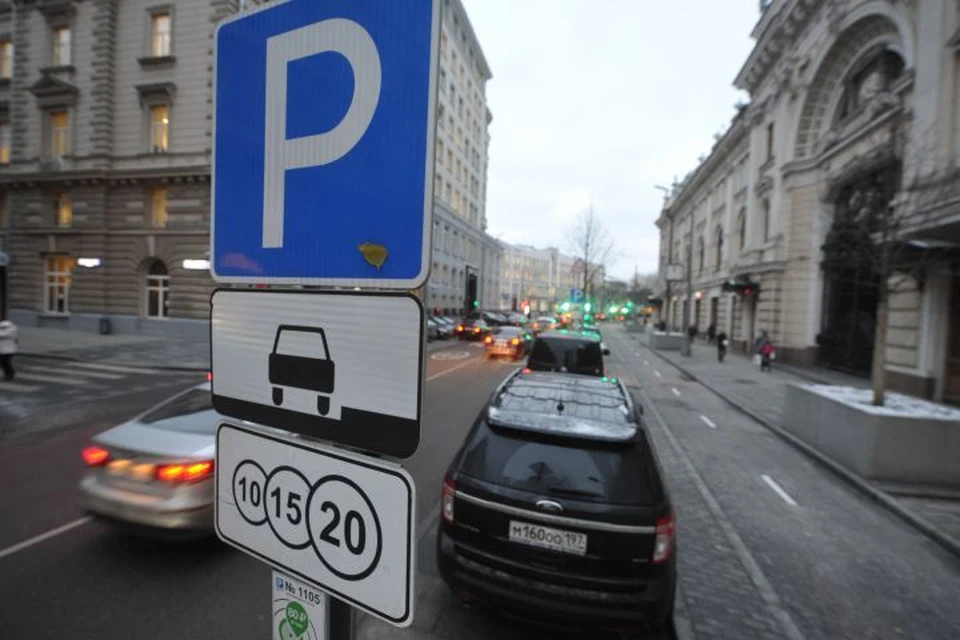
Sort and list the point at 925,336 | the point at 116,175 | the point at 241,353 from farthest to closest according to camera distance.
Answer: the point at 116,175 → the point at 925,336 → the point at 241,353

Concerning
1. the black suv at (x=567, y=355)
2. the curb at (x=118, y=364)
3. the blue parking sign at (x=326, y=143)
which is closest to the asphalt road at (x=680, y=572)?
the blue parking sign at (x=326, y=143)

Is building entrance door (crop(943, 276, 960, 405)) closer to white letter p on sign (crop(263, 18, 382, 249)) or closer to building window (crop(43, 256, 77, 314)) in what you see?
white letter p on sign (crop(263, 18, 382, 249))

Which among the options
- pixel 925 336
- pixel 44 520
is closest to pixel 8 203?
pixel 44 520

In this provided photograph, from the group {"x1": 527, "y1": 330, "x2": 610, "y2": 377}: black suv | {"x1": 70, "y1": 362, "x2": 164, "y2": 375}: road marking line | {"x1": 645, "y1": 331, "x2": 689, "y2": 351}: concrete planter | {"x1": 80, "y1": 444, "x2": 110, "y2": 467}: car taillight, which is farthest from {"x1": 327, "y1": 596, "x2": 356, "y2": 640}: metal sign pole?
{"x1": 645, "y1": 331, "x2": 689, "y2": 351}: concrete planter

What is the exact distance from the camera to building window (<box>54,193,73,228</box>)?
83.4ft

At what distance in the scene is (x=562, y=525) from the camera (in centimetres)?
330

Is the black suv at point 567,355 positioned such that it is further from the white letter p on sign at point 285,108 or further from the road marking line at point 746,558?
the white letter p on sign at point 285,108

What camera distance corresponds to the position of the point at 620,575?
3.25m

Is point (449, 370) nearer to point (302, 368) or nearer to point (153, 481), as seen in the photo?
point (153, 481)

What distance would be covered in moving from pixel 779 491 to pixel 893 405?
2.81 metres

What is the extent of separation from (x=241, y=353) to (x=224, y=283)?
278 millimetres

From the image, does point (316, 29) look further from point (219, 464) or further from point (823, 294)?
point (823, 294)

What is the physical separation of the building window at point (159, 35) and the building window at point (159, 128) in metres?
2.50

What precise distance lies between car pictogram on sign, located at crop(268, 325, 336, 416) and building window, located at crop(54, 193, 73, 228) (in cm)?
3193
